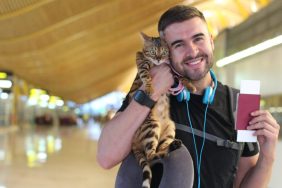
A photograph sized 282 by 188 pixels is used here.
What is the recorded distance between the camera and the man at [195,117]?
80.5 inches

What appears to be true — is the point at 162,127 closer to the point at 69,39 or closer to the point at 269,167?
the point at 269,167

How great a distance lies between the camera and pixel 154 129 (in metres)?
2.06

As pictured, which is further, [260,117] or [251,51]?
[251,51]

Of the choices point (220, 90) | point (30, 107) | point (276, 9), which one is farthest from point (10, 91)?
point (220, 90)

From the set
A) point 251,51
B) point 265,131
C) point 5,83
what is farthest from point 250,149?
point 5,83

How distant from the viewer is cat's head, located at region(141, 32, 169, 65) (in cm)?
214

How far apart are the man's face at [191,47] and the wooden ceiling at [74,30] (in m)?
9.46

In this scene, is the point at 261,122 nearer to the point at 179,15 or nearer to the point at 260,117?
Answer: the point at 260,117

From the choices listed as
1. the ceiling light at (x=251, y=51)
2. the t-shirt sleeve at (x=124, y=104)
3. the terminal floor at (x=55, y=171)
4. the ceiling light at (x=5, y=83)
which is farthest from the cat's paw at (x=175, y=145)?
the ceiling light at (x=5, y=83)

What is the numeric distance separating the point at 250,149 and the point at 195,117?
1.18 feet

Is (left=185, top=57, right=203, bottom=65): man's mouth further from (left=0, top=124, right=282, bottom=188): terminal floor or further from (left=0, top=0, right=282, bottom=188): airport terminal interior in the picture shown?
(left=0, top=124, right=282, bottom=188): terminal floor

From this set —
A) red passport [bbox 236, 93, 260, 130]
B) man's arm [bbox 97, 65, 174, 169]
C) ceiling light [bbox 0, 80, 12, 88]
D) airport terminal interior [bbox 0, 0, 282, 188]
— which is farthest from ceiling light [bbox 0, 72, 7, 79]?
red passport [bbox 236, 93, 260, 130]

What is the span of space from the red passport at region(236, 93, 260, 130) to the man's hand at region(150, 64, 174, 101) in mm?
346

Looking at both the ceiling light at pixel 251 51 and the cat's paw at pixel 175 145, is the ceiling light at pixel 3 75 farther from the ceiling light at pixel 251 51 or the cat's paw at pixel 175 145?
the cat's paw at pixel 175 145
